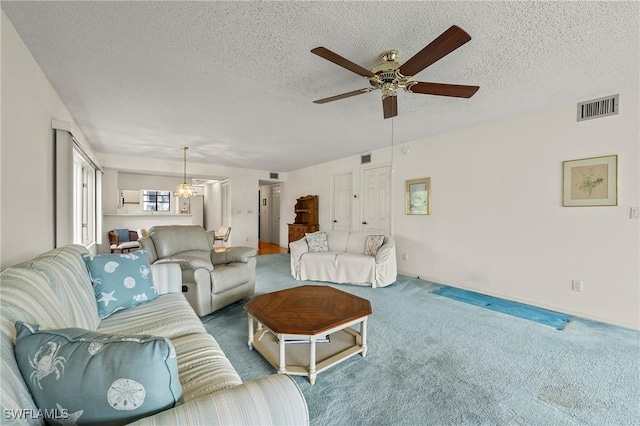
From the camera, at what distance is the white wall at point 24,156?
1637mm

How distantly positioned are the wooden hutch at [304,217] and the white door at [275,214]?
152 cm

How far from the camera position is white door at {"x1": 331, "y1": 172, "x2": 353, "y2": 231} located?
242 inches

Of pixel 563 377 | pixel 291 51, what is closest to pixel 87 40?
pixel 291 51

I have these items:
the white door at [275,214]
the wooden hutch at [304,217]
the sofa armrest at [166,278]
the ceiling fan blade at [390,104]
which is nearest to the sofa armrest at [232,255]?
the sofa armrest at [166,278]

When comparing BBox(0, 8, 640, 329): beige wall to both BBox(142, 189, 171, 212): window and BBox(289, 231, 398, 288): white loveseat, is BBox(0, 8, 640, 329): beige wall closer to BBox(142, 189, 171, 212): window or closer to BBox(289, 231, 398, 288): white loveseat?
BBox(289, 231, 398, 288): white loveseat

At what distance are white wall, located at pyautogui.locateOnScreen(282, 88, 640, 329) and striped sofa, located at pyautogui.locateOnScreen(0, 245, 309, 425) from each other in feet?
12.0

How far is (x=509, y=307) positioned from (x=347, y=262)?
215 centimetres

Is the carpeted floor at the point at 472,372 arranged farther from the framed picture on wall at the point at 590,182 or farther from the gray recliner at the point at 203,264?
the framed picture on wall at the point at 590,182

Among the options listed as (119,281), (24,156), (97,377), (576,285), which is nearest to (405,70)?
(97,377)

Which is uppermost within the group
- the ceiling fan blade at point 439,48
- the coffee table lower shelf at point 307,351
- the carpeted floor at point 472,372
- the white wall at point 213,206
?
the ceiling fan blade at point 439,48

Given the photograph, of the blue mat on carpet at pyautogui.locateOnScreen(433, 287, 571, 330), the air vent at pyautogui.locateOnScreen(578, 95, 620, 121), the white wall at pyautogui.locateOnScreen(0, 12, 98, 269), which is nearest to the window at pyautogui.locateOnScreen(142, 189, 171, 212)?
the white wall at pyautogui.locateOnScreen(0, 12, 98, 269)

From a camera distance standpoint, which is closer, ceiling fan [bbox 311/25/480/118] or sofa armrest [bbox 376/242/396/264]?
ceiling fan [bbox 311/25/480/118]

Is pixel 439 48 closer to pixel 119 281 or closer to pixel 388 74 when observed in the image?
pixel 388 74

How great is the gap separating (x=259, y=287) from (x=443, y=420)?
297 centimetres
